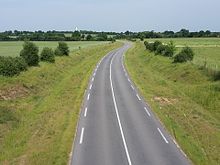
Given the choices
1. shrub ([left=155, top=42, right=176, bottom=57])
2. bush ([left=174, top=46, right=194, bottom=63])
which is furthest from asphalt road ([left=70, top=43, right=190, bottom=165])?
shrub ([left=155, top=42, right=176, bottom=57])

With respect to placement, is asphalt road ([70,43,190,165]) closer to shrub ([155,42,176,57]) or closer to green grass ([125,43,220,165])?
green grass ([125,43,220,165])

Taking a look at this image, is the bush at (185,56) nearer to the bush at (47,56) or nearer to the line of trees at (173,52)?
the line of trees at (173,52)

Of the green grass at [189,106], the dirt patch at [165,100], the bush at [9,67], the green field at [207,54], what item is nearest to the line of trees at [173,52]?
the green field at [207,54]

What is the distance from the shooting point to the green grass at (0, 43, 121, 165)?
70.2 feet

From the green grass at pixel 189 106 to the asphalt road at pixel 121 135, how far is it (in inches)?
34.9

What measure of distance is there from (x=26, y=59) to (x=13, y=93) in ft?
52.2

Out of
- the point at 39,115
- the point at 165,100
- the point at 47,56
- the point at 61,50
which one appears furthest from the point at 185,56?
the point at 39,115

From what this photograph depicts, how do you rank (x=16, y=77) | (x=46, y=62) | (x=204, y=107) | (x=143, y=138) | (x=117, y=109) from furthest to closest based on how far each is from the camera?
(x=46, y=62), (x=16, y=77), (x=204, y=107), (x=117, y=109), (x=143, y=138)

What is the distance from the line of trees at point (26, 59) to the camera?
41906mm

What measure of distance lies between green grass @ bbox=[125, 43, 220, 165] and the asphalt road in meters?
0.89

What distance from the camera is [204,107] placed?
35.0m

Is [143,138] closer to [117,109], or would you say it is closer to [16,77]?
[117,109]

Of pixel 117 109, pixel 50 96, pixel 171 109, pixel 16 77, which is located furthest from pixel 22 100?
pixel 171 109

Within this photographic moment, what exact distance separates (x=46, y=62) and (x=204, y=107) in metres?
30.7
